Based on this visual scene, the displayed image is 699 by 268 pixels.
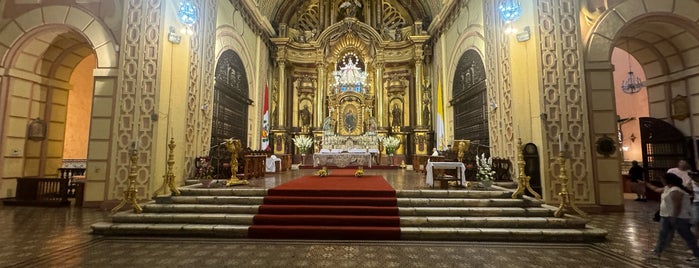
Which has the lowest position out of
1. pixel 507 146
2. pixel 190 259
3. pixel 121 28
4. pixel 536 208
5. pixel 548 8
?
pixel 190 259

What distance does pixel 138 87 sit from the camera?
25.3 feet

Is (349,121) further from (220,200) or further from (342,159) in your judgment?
(220,200)

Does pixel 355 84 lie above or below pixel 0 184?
above

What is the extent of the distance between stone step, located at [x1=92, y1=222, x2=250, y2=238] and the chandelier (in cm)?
898

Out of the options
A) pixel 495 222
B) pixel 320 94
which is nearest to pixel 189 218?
pixel 495 222

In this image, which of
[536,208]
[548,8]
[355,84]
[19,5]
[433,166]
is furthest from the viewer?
[355,84]

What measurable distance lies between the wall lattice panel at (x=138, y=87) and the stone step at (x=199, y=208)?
194 centimetres

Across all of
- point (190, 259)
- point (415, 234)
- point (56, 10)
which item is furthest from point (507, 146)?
point (56, 10)

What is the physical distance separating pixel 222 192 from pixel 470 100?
412 inches

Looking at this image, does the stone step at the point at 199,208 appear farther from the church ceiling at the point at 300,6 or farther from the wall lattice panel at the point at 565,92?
the church ceiling at the point at 300,6

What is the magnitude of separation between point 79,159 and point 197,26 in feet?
26.1

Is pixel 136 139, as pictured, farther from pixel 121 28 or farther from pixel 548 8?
pixel 548 8

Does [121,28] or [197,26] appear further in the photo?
[197,26]

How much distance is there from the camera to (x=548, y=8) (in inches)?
307
